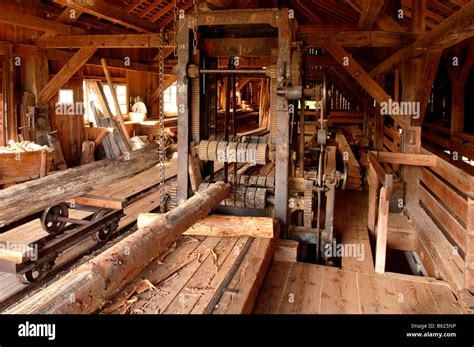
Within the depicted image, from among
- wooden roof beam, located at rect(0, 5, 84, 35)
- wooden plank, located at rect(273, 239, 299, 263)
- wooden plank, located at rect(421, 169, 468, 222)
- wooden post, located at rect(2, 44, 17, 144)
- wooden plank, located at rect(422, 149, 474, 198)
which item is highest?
wooden roof beam, located at rect(0, 5, 84, 35)

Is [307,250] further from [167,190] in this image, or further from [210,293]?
[210,293]

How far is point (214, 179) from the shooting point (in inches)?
215

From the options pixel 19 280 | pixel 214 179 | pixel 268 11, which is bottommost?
pixel 19 280

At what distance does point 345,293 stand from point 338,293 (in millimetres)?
62

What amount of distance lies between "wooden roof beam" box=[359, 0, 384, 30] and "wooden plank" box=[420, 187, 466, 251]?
265cm

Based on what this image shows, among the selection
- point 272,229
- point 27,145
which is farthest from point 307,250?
point 27,145

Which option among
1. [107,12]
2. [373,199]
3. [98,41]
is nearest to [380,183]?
[373,199]

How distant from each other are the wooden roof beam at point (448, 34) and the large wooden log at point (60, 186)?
4.45 m

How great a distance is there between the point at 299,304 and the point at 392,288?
961 millimetres

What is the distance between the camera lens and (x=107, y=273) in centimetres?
257

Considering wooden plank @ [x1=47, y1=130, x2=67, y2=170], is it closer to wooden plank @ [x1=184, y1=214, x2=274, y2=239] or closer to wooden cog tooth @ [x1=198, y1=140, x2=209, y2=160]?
wooden cog tooth @ [x1=198, y1=140, x2=209, y2=160]

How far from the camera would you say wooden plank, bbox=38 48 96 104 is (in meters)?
8.86

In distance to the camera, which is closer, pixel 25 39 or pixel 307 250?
pixel 307 250

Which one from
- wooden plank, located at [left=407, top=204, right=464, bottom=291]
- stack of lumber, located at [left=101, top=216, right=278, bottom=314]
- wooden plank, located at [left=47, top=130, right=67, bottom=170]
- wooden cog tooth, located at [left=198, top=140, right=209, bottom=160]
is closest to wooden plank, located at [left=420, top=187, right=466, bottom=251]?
wooden plank, located at [left=407, top=204, right=464, bottom=291]
